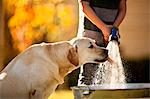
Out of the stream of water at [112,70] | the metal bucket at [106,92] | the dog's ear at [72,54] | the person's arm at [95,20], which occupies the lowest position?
the metal bucket at [106,92]

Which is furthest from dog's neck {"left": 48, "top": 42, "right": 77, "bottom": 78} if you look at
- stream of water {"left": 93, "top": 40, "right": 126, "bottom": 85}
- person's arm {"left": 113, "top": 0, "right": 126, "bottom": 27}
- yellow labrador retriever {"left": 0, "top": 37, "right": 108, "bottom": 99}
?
person's arm {"left": 113, "top": 0, "right": 126, "bottom": 27}

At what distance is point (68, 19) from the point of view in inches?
53.9

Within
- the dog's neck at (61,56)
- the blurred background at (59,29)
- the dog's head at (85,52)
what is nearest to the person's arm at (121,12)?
the blurred background at (59,29)

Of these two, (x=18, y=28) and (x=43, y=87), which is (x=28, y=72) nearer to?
(x=43, y=87)

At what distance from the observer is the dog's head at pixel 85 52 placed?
4.29ft

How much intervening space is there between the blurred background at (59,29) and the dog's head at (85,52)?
54mm

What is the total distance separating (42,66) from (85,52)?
19 cm

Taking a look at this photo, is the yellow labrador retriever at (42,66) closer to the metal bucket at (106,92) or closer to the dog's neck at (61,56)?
the dog's neck at (61,56)

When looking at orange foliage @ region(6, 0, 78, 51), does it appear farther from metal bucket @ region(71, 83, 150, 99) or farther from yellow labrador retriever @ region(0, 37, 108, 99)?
metal bucket @ region(71, 83, 150, 99)

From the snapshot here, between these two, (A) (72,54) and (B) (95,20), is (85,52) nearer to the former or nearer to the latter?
(A) (72,54)

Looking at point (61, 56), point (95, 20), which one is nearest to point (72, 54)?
point (61, 56)

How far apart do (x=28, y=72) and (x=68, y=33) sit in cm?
25

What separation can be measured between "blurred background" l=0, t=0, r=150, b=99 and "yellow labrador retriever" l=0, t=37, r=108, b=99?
0.14 ft

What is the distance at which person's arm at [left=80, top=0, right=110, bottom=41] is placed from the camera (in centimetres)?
138
